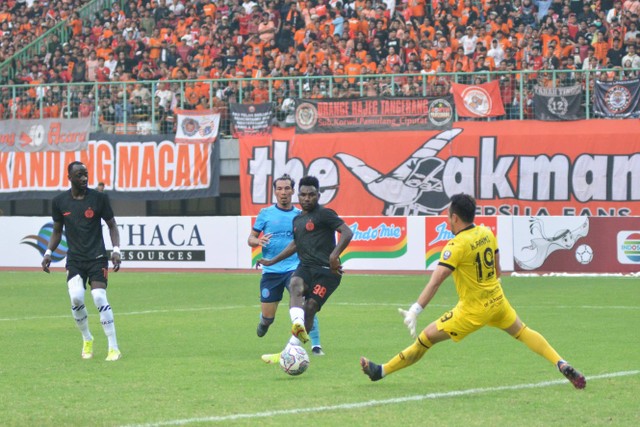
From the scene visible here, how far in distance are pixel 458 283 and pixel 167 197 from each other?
24.4 meters

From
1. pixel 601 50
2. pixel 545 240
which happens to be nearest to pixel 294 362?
pixel 545 240

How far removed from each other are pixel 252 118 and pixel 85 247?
19.7m

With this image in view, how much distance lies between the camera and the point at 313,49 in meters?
33.8

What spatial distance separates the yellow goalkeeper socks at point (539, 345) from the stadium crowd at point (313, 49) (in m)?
19.7

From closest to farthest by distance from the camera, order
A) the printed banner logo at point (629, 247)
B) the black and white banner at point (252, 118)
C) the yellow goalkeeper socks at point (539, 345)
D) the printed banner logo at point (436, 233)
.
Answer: the yellow goalkeeper socks at point (539, 345)
the printed banner logo at point (629, 247)
the printed banner logo at point (436, 233)
the black and white banner at point (252, 118)

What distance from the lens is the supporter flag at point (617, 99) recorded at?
94.0 feet

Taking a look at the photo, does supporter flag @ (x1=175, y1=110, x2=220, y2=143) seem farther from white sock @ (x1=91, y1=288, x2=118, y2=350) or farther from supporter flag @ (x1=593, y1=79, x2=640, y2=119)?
white sock @ (x1=91, y1=288, x2=118, y2=350)

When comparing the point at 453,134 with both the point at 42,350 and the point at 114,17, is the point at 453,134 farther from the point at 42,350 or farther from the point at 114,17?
the point at 42,350

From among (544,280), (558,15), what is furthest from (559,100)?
(544,280)

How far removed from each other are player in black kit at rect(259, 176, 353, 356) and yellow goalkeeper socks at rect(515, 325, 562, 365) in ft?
8.21

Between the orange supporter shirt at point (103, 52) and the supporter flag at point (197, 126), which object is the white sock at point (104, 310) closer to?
the supporter flag at point (197, 126)

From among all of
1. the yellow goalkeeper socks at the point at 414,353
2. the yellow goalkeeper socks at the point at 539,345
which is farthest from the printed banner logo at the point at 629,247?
the yellow goalkeeper socks at the point at 414,353

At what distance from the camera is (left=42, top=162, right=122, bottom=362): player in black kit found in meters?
13.0

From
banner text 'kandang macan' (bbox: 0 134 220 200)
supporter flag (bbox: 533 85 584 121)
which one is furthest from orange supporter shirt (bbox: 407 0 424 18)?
banner text 'kandang macan' (bbox: 0 134 220 200)
